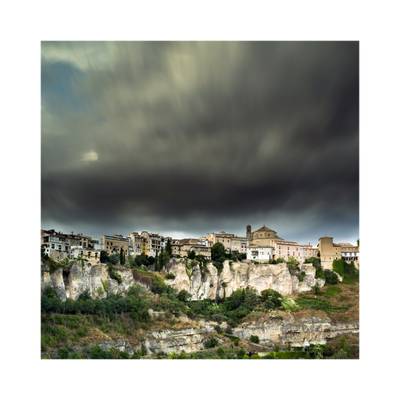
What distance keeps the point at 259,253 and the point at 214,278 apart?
1619 millimetres

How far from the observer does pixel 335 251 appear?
14.1 meters

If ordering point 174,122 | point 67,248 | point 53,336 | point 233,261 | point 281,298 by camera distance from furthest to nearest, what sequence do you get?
point 233,261 → point 281,298 → point 67,248 → point 174,122 → point 53,336

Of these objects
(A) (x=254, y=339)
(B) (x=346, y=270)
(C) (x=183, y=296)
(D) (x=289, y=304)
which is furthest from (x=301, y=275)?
(C) (x=183, y=296)

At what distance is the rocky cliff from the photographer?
13.1m

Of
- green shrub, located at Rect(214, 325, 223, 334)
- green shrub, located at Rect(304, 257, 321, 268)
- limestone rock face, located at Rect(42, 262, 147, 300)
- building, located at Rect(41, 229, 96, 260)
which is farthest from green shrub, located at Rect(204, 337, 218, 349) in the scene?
green shrub, located at Rect(304, 257, 321, 268)

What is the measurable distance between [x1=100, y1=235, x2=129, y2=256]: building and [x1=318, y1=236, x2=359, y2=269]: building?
5.12 meters

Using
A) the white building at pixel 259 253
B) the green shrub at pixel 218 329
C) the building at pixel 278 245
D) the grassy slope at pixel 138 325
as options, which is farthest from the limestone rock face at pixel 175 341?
the white building at pixel 259 253

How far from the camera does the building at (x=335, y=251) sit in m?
13.5

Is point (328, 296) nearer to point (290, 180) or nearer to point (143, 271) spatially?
point (290, 180)

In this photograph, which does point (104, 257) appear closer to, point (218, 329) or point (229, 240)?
point (218, 329)

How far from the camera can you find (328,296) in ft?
46.7

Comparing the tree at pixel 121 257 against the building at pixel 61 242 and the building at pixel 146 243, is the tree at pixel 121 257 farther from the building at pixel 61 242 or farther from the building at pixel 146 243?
the building at pixel 61 242

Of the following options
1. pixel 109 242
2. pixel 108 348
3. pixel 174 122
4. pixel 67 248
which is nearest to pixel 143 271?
pixel 109 242

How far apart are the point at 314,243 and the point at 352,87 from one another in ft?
13.8
